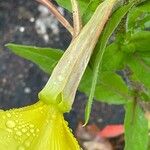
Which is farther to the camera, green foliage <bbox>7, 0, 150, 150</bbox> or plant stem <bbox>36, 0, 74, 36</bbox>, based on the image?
green foliage <bbox>7, 0, 150, 150</bbox>

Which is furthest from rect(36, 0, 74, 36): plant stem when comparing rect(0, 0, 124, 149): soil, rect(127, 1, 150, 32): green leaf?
rect(0, 0, 124, 149): soil

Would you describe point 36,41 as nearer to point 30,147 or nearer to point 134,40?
point 134,40

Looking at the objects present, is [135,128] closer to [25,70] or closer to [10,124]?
[10,124]

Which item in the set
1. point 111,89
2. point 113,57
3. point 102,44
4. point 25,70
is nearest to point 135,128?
point 111,89

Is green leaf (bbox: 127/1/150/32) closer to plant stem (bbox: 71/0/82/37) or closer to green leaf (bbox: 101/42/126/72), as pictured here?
green leaf (bbox: 101/42/126/72)

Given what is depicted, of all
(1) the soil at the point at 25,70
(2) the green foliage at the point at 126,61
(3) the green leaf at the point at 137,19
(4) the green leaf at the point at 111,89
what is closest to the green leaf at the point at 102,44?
(2) the green foliage at the point at 126,61

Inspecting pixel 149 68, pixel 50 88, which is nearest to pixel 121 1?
pixel 50 88

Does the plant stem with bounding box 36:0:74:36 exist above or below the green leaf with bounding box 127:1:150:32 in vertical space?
above
